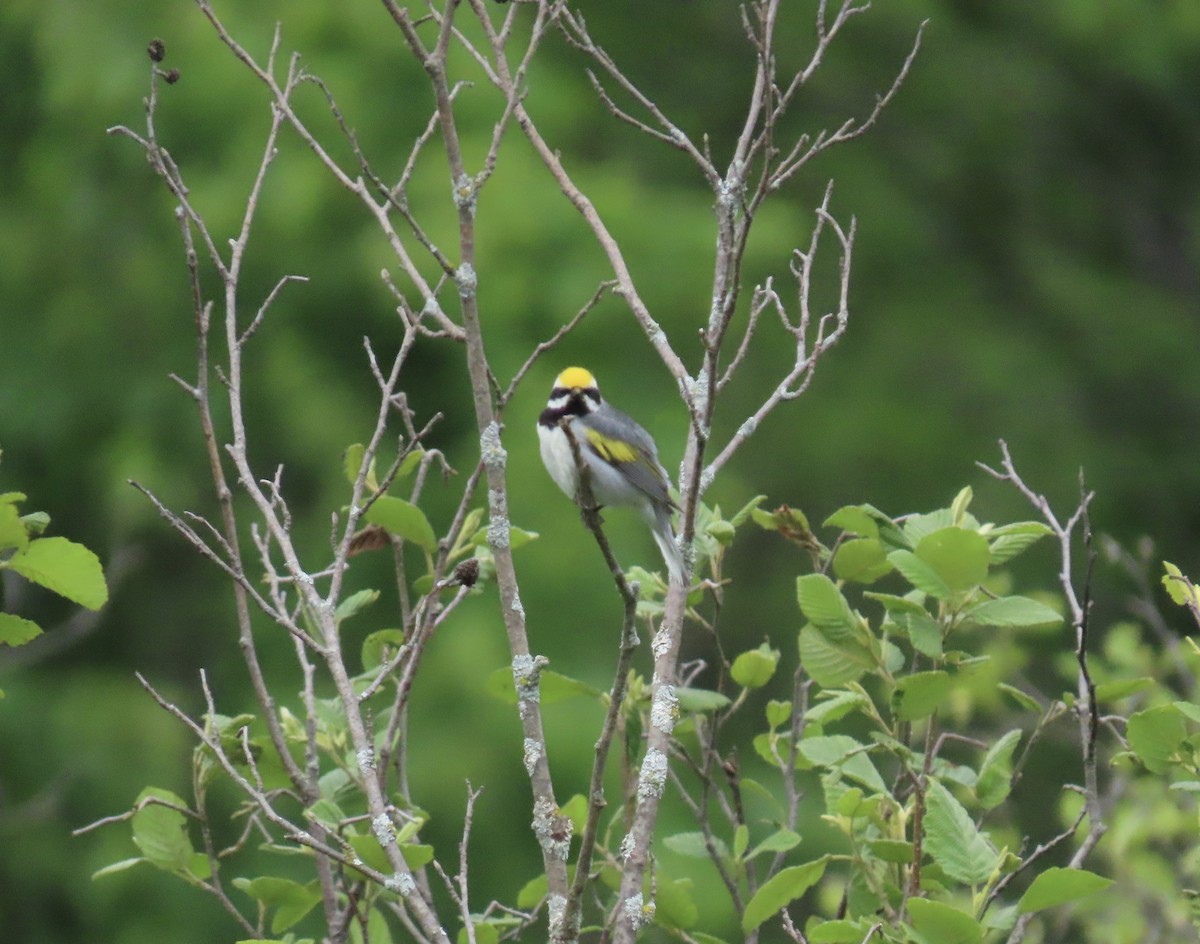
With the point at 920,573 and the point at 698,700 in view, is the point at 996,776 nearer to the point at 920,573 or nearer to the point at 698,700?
the point at 920,573

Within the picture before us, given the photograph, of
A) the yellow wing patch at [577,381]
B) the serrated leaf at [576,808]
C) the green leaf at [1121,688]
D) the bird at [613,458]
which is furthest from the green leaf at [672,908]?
the yellow wing patch at [577,381]

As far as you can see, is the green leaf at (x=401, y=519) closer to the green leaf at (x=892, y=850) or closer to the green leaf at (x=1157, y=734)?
the green leaf at (x=892, y=850)

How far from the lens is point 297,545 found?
816 centimetres

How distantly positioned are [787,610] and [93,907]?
445 cm

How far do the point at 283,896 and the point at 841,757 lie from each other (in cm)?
85

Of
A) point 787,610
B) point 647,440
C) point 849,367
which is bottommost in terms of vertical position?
point 787,610

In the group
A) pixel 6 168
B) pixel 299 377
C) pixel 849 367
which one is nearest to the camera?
pixel 299 377

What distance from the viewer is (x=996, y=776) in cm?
220

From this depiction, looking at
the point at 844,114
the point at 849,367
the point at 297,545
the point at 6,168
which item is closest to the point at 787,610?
the point at 849,367

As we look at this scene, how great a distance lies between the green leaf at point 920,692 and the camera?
2.07 metres

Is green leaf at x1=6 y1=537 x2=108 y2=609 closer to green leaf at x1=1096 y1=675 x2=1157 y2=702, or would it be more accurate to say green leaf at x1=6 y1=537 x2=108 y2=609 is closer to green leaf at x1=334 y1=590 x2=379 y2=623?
green leaf at x1=334 y1=590 x2=379 y2=623

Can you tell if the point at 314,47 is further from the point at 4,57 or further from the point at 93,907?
the point at 93,907

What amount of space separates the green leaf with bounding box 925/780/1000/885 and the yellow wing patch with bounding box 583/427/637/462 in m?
1.93

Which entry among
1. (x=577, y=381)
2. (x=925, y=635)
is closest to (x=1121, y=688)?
(x=925, y=635)
